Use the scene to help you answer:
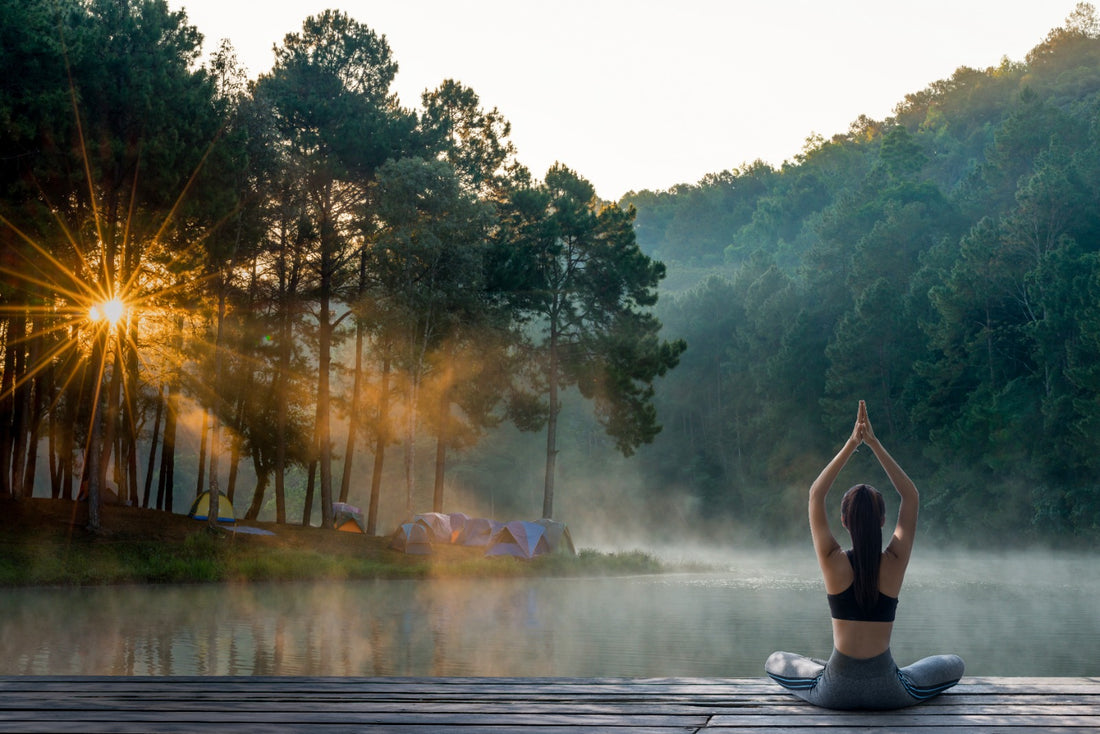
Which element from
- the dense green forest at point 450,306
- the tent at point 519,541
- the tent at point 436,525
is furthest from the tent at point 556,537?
the tent at point 436,525

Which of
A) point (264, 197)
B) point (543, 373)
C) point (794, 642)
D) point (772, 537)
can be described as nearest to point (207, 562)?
point (264, 197)

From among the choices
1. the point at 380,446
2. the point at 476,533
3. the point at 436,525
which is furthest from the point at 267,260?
the point at 476,533

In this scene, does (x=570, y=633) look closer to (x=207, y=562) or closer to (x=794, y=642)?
(x=794, y=642)

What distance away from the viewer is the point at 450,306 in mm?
37344

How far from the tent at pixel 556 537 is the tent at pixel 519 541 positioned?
0.31 metres

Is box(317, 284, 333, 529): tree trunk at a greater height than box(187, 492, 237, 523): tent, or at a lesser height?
greater

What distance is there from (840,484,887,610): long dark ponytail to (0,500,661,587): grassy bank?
20.7m

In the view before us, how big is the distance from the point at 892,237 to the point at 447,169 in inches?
1365

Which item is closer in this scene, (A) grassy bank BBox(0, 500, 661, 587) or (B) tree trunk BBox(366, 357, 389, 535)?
(A) grassy bank BBox(0, 500, 661, 587)

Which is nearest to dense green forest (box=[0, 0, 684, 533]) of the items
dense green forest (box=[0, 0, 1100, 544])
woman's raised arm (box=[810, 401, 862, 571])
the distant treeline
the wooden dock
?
dense green forest (box=[0, 0, 1100, 544])

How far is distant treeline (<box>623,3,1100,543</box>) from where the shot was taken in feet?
152

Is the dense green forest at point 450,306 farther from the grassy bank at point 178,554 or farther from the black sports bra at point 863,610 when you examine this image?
the black sports bra at point 863,610

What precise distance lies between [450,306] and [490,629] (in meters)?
22.4

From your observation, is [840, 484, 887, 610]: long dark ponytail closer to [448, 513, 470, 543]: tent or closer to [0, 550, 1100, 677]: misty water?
[0, 550, 1100, 677]: misty water
